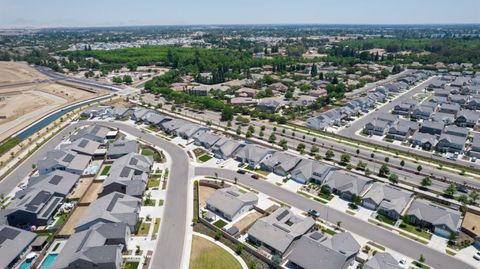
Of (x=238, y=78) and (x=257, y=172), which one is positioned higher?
(x=238, y=78)

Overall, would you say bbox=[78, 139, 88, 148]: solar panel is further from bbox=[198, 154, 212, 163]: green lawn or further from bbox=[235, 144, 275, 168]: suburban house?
bbox=[235, 144, 275, 168]: suburban house

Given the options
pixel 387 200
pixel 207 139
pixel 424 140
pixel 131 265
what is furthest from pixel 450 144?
pixel 131 265

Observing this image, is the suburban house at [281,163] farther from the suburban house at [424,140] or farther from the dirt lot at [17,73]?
the dirt lot at [17,73]

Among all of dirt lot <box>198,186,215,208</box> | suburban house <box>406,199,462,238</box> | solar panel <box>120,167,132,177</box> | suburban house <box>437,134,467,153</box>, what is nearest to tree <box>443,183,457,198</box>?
suburban house <box>406,199,462,238</box>

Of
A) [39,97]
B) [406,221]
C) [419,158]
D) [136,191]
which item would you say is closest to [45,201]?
[136,191]

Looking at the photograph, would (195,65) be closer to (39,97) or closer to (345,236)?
(39,97)
